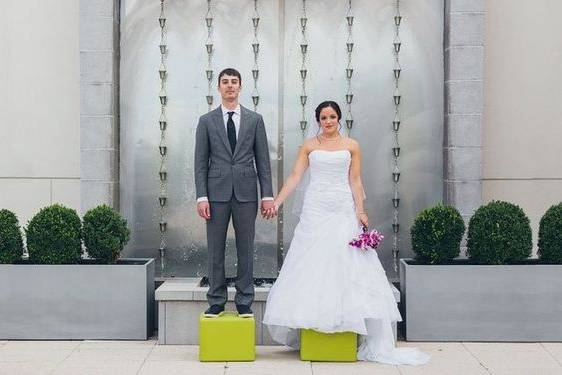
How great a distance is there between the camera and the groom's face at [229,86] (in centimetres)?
677

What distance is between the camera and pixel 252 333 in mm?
6672

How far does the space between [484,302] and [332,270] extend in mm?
1572

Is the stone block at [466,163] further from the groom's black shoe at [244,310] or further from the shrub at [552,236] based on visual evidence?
the groom's black shoe at [244,310]

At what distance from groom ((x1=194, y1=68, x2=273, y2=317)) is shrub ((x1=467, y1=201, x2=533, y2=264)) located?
1978mm

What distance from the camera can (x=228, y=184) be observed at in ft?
22.1

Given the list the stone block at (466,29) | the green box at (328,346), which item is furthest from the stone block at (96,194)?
the stone block at (466,29)

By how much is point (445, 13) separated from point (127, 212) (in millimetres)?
3865

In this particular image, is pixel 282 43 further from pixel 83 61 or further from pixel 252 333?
pixel 252 333

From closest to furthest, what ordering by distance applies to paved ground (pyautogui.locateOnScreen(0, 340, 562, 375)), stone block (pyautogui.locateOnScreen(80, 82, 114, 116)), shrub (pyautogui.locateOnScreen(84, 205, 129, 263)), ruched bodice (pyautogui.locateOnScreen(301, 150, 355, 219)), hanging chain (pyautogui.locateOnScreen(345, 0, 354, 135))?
paved ground (pyautogui.locateOnScreen(0, 340, 562, 375)) < ruched bodice (pyautogui.locateOnScreen(301, 150, 355, 219)) < shrub (pyautogui.locateOnScreen(84, 205, 129, 263)) < stone block (pyautogui.locateOnScreen(80, 82, 114, 116)) < hanging chain (pyautogui.locateOnScreen(345, 0, 354, 135))

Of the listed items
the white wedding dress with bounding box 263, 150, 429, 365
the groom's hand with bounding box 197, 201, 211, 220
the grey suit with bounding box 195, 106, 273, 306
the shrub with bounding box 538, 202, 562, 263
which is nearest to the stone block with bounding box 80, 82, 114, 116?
the grey suit with bounding box 195, 106, 273, 306

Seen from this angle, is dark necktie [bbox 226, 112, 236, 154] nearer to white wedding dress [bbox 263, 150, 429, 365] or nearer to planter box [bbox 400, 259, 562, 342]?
white wedding dress [bbox 263, 150, 429, 365]

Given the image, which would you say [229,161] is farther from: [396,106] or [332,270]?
[396,106]

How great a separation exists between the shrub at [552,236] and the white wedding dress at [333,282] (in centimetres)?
162

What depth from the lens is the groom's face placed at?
677 cm
